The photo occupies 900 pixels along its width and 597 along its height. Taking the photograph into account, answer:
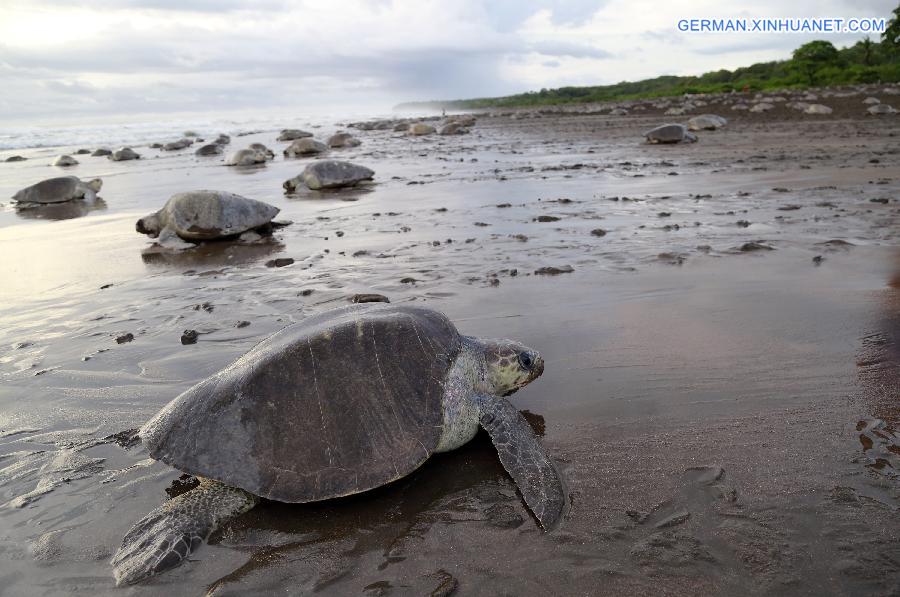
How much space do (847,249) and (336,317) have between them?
6.46 m

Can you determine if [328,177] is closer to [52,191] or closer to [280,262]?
[52,191]

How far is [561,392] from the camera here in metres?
4.20

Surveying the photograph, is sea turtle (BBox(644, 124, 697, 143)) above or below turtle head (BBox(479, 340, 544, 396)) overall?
above

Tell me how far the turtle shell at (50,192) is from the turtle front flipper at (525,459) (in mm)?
15377

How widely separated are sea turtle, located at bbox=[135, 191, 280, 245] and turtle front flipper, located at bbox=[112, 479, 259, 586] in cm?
700

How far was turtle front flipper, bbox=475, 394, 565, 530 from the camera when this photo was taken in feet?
9.77

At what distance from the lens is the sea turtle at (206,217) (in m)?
9.39

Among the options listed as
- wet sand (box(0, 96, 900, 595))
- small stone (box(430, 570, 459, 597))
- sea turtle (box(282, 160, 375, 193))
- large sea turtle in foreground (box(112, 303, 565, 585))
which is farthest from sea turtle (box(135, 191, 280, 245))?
small stone (box(430, 570, 459, 597))

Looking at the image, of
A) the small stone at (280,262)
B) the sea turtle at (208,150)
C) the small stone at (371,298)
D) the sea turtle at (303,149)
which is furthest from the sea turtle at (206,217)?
the sea turtle at (208,150)

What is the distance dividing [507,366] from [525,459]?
0.82 m

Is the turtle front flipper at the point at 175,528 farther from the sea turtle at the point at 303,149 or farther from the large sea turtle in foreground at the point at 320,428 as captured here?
the sea turtle at the point at 303,149

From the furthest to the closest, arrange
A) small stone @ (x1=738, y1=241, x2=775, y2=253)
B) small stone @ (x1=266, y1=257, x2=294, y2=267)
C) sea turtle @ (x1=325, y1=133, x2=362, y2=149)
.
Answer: sea turtle @ (x1=325, y1=133, x2=362, y2=149)
small stone @ (x1=266, y1=257, x2=294, y2=267)
small stone @ (x1=738, y1=241, x2=775, y2=253)

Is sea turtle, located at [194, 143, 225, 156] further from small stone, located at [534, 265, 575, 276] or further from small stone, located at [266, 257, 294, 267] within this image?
small stone, located at [534, 265, 575, 276]

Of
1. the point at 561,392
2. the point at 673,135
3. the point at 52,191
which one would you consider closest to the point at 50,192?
the point at 52,191
